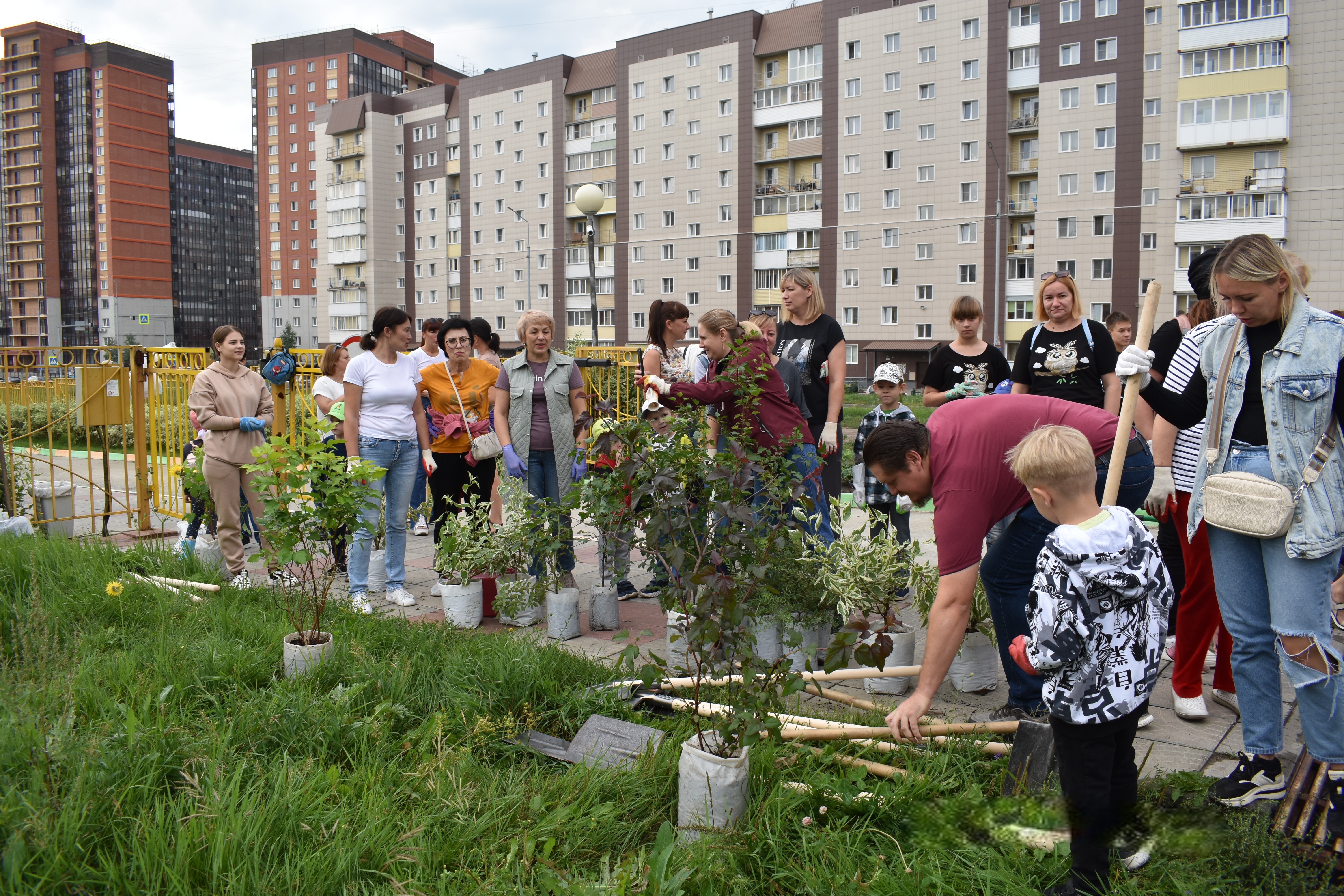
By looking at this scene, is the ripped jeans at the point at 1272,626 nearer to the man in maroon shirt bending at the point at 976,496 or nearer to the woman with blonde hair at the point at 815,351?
the man in maroon shirt bending at the point at 976,496

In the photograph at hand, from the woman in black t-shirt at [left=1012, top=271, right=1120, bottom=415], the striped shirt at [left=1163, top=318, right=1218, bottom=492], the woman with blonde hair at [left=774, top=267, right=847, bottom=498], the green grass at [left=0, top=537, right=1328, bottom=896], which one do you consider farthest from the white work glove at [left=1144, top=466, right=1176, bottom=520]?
the woman with blonde hair at [left=774, top=267, right=847, bottom=498]

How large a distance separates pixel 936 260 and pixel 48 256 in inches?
4282

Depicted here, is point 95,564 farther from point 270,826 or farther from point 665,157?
point 665,157

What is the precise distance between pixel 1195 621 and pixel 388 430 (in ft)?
16.4

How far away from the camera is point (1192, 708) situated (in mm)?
3977

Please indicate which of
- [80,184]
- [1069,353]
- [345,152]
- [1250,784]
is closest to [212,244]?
[80,184]

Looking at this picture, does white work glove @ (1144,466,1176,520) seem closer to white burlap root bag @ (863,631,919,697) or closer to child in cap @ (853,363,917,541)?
white burlap root bag @ (863,631,919,697)

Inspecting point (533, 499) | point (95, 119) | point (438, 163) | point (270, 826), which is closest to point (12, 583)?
point (533, 499)

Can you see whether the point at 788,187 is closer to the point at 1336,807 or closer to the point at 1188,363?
the point at 1188,363

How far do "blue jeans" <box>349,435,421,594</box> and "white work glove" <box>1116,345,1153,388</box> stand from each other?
4.63 meters

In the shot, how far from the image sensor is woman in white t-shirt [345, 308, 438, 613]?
631 centimetres

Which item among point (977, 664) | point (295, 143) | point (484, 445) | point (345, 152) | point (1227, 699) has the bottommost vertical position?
point (1227, 699)

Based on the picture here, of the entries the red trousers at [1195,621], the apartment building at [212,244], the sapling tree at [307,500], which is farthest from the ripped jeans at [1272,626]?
the apartment building at [212,244]

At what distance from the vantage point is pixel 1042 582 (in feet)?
8.58
